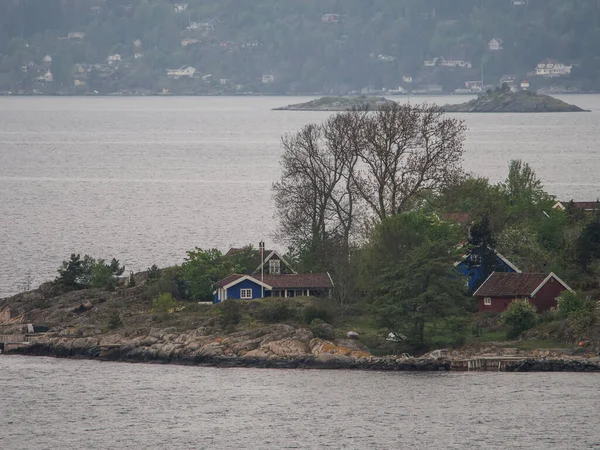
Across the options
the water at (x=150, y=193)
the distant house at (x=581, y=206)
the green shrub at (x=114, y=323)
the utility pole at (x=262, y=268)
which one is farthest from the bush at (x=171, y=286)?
the distant house at (x=581, y=206)

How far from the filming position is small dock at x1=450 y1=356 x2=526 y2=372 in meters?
53.3

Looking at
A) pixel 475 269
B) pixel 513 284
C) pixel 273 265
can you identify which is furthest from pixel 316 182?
pixel 513 284

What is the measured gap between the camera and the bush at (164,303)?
6281cm

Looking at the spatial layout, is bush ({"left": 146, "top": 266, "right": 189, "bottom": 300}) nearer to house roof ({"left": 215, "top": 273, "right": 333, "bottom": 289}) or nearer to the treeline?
house roof ({"left": 215, "top": 273, "right": 333, "bottom": 289})

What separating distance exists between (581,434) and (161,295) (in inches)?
907

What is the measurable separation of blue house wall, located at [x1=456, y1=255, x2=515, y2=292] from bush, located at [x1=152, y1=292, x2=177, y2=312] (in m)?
11.8

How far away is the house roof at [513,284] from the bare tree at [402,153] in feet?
29.9

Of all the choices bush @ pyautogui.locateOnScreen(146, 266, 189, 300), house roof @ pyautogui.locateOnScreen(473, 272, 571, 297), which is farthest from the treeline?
bush @ pyautogui.locateOnScreen(146, 266, 189, 300)

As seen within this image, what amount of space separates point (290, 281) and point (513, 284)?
31.7 feet

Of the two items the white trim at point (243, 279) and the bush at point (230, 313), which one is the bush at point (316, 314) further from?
the white trim at point (243, 279)

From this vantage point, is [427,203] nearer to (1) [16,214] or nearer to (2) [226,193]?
(1) [16,214]

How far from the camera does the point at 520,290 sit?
58.7m

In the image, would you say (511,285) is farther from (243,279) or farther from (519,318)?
(243,279)

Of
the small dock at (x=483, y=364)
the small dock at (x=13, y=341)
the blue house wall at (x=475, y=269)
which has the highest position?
the blue house wall at (x=475, y=269)
